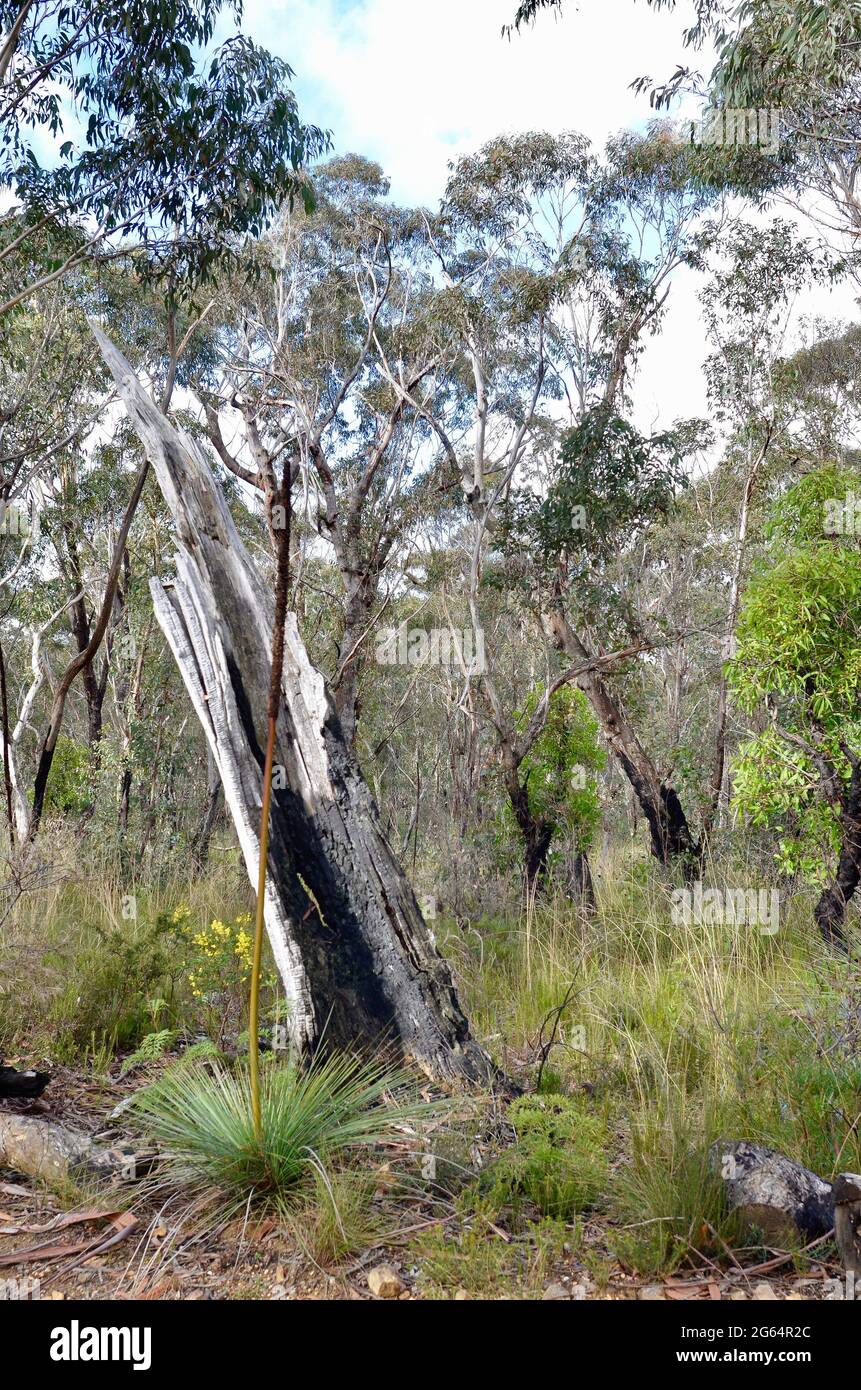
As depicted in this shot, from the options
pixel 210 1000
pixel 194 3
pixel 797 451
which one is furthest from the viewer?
pixel 797 451

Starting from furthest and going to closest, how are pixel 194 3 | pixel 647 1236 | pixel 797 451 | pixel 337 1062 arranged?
pixel 797 451 < pixel 194 3 < pixel 337 1062 < pixel 647 1236

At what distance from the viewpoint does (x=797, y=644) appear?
5.52m

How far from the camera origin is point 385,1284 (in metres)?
2.44

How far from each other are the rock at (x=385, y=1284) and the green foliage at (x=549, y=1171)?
387 millimetres

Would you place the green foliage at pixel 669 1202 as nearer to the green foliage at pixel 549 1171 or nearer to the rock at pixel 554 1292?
the green foliage at pixel 549 1171

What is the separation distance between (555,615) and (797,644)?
4026 mm

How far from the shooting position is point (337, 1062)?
10.9 ft

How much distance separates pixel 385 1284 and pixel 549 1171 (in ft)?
2.01

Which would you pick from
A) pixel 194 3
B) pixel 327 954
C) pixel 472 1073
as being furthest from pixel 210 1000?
pixel 194 3

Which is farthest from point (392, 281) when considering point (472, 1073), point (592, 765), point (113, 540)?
point (472, 1073)

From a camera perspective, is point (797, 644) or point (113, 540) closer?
point (797, 644)
